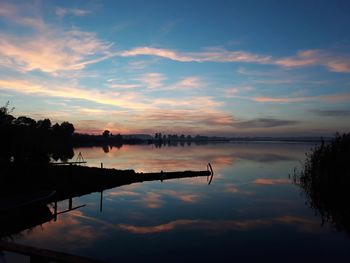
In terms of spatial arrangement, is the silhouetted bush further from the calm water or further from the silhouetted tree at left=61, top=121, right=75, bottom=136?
the silhouetted tree at left=61, top=121, right=75, bottom=136

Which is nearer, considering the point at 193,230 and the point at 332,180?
the point at 193,230

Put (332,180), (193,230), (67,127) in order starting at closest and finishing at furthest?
(193,230)
(332,180)
(67,127)

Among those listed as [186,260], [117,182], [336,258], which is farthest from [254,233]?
[117,182]

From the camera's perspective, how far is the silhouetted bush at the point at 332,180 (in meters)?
27.4

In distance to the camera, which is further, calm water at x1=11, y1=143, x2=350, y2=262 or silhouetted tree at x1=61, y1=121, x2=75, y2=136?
silhouetted tree at x1=61, y1=121, x2=75, y2=136

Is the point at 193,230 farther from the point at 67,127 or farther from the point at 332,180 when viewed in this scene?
the point at 67,127

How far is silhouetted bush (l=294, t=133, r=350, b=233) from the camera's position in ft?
89.9

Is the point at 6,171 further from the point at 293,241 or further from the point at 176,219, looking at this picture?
the point at 293,241

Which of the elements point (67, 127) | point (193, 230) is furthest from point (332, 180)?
point (67, 127)

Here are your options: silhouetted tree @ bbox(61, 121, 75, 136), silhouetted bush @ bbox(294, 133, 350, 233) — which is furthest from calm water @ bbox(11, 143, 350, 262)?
silhouetted tree @ bbox(61, 121, 75, 136)

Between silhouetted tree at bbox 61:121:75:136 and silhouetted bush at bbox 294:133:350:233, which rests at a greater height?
silhouetted tree at bbox 61:121:75:136

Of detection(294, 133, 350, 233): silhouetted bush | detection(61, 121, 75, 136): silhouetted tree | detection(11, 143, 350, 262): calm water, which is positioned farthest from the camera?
detection(61, 121, 75, 136): silhouetted tree

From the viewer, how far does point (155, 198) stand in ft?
117

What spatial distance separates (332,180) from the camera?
95.8 feet
